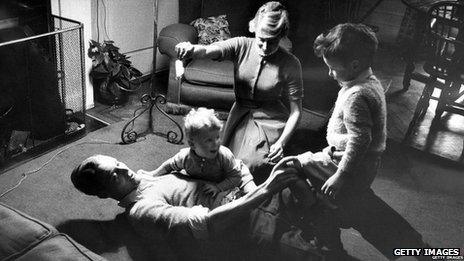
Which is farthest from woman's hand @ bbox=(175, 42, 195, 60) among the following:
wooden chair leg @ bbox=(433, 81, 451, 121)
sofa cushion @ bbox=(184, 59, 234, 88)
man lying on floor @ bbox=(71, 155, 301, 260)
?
wooden chair leg @ bbox=(433, 81, 451, 121)

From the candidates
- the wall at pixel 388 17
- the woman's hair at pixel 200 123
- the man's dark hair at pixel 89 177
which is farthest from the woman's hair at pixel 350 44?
the wall at pixel 388 17

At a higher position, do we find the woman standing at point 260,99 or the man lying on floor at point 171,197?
the woman standing at point 260,99

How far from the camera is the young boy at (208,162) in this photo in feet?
5.52

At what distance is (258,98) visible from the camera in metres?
2.07

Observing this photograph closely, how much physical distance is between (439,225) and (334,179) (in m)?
1.14

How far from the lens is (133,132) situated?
2822mm

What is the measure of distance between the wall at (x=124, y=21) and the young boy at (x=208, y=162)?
58.0 inches

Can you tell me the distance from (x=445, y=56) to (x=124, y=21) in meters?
2.27

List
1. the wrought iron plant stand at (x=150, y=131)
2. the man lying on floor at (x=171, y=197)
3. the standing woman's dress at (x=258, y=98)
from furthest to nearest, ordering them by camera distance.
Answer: the wrought iron plant stand at (x=150, y=131) < the standing woman's dress at (x=258, y=98) < the man lying on floor at (x=171, y=197)

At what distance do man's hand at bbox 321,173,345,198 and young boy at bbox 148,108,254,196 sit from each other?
1.28 feet

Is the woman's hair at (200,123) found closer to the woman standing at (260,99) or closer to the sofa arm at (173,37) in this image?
the woman standing at (260,99)

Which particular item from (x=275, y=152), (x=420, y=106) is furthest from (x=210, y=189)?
(x=420, y=106)

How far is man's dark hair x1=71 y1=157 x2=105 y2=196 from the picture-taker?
1.63 metres

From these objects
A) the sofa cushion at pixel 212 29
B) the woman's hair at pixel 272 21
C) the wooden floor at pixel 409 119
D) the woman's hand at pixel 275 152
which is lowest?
the wooden floor at pixel 409 119
